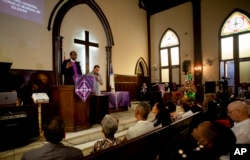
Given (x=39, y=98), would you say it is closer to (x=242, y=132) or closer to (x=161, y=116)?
(x=161, y=116)

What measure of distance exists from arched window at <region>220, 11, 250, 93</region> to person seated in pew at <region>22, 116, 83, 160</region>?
869cm

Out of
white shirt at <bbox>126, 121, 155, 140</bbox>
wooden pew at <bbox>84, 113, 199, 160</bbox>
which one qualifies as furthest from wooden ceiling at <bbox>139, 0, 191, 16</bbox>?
wooden pew at <bbox>84, 113, 199, 160</bbox>

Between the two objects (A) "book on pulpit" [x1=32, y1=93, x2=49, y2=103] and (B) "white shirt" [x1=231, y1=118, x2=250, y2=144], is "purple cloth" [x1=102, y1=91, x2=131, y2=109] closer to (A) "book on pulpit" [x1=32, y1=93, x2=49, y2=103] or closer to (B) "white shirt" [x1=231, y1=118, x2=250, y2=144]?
(A) "book on pulpit" [x1=32, y1=93, x2=49, y2=103]

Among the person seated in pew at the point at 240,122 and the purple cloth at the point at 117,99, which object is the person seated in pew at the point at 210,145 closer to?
the person seated in pew at the point at 240,122

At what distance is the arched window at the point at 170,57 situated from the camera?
10188 mm

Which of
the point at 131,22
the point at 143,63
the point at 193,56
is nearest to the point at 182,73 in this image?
the point at 193,56

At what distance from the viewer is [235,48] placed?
861cm

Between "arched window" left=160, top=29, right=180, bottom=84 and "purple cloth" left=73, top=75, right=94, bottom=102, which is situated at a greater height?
"arched window" left=160, top=29, right=180, bottom=84

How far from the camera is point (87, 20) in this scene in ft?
24.3

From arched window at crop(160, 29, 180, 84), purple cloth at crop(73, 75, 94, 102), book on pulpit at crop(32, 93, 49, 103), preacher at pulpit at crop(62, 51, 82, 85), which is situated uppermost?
arched window at crop(160, 29, 180, 84)

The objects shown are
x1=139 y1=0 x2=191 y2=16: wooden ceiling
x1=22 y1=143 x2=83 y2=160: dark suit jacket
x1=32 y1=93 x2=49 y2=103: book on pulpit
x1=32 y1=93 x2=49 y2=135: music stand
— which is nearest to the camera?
x1=22 y1=143 x2=83 y2=160: dark suit jacket

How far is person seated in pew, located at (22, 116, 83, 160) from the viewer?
1.43 metres

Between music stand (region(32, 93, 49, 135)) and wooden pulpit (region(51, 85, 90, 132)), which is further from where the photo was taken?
wooden pulpit (region(51, 85, 90, 132))

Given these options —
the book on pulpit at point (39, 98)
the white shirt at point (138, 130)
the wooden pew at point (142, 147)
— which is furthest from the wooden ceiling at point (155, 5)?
the wooden pew at point (142, 147)
